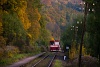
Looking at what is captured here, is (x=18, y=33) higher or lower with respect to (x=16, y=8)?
lower

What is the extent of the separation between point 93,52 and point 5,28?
55.4ft

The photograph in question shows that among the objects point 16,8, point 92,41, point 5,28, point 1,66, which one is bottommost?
point 1,66

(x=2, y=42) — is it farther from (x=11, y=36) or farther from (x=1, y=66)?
(x=11, y=36)

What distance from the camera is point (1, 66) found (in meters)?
36.6

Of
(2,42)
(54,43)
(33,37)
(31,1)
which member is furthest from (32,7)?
(2,42)

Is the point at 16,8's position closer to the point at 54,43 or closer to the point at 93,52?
the point at 93,52

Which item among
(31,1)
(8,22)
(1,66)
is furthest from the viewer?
(31,1)

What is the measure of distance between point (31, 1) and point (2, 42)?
40229 millimetres

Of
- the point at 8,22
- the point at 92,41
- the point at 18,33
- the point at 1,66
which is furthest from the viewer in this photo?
the point at 18,33

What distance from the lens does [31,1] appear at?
248ft

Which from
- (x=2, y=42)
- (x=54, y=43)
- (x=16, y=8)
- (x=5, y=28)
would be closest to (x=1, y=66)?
(x=2, y=42)

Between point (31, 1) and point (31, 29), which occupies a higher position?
point (31, 1)

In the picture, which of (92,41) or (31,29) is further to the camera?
(31,29)

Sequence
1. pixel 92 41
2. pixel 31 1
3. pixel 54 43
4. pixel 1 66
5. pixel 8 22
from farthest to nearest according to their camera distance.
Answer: pixel 54 43
pixel 31 1
pixel 8 22
pixel 1 66
pixel 92 41
